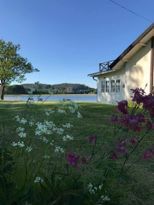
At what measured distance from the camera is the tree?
44344mm

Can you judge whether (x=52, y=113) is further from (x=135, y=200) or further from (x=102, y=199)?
(x=135, y=200)

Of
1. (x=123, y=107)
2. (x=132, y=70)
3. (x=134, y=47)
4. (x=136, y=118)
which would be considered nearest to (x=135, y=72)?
(x=132, y=70)

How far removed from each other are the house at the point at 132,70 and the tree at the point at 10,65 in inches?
669

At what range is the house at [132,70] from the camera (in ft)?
73.1

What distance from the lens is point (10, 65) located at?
44031 millimetres

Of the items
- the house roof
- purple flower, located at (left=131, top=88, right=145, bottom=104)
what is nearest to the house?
the house roof

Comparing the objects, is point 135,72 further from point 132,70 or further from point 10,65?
point 10,65

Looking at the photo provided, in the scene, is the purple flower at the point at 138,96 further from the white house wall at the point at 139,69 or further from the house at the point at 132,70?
the white house wall at the point at 139,69

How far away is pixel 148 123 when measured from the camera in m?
3.62

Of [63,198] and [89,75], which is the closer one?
[63,198]

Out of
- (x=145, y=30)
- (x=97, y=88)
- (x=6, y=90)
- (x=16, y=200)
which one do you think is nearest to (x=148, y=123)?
(x=16, y=200)

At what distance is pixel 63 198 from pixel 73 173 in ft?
1.78

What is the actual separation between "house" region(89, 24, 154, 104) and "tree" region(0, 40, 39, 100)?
55.7 ft

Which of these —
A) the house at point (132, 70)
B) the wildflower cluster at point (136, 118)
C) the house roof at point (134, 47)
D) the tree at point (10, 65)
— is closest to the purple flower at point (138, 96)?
the wildflower cluster at point (136, 118)
